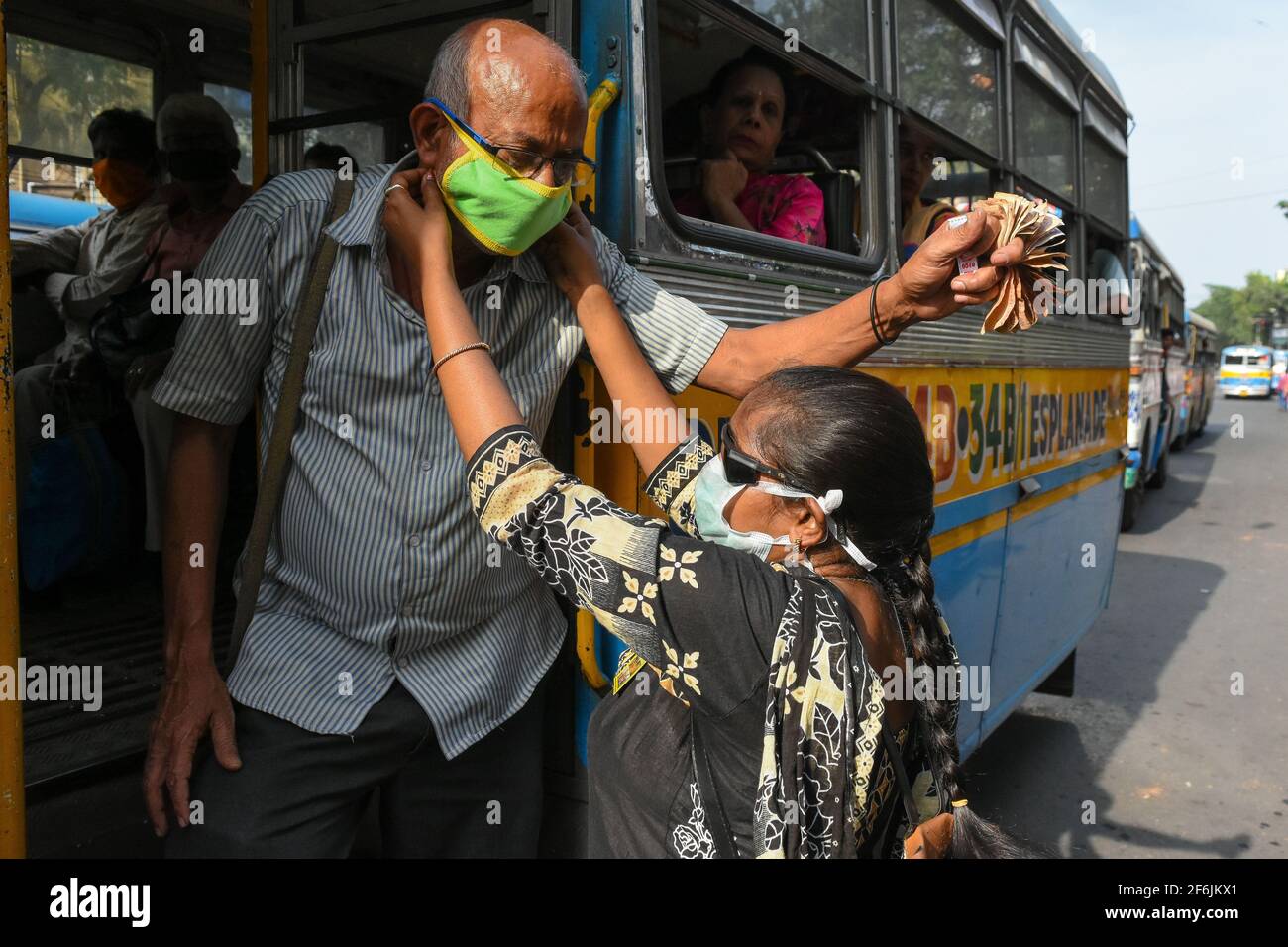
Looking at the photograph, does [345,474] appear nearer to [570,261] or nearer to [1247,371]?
[570,261]

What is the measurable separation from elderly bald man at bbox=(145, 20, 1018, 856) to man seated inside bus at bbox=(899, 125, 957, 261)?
1.40m

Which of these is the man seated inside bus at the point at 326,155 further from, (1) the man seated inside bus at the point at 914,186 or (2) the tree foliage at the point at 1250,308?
(2) the tree foliage at the point at 1250,308

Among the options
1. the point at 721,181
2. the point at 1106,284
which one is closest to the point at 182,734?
the point at 721,181

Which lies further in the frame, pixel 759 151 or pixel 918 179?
pixel 918 179

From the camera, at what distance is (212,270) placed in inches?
59.9

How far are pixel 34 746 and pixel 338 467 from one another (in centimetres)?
119

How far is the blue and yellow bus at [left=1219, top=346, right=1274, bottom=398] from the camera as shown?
1662 inches

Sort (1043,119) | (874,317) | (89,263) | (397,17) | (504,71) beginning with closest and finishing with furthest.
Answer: (504,71) → (874,317) → (397,17) → (89,263) → (1043,119)

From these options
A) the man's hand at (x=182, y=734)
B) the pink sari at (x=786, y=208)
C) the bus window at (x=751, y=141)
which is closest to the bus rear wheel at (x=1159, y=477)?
the bus window at (x=751, y=141)

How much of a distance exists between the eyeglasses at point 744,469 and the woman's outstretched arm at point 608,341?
27cm

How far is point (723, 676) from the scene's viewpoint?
127 cm

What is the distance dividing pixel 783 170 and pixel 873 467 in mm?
1841

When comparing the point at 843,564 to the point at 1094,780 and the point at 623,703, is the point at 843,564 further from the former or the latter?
the point at 1094,780
